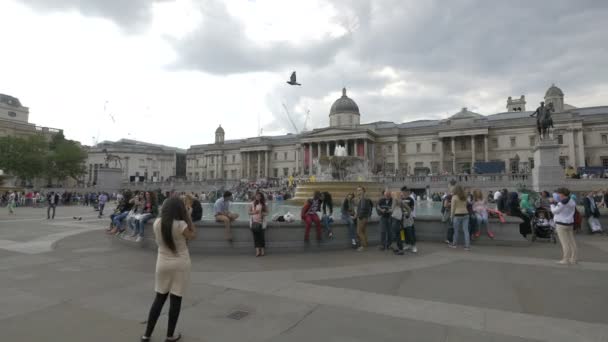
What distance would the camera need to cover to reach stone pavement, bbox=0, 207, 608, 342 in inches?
160

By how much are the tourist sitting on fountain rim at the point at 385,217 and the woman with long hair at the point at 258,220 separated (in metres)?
3.28

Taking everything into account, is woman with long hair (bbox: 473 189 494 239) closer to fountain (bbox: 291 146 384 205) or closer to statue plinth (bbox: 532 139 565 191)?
fountain (bbox: 291 146 384 205)

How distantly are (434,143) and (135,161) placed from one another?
80.9 m

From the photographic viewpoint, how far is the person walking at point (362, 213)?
9.38 m

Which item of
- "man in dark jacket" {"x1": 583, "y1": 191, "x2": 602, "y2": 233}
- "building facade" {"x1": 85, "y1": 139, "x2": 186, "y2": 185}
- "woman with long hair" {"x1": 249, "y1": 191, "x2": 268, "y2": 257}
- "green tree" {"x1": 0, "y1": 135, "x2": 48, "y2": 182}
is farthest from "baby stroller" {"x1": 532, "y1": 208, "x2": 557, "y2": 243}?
"building facade" {"x1": 85, "y1": 139, "x2": 186, "y2": 185}

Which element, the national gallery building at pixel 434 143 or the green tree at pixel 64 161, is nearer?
the green tree at pixel 64 161

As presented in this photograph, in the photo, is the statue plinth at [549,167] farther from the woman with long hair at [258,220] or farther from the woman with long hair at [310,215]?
the woman with long hair at [258,220]

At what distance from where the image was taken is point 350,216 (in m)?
9.93

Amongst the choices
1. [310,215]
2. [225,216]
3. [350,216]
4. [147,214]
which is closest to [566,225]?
[350,216]

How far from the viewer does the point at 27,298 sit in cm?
528

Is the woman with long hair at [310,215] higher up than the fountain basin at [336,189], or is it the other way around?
the fountain basin at [336,189]

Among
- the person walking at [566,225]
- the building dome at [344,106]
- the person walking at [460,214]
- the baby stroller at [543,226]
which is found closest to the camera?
the person walking at [566,225]

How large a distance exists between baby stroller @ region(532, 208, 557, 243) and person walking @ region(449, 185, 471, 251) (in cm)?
328

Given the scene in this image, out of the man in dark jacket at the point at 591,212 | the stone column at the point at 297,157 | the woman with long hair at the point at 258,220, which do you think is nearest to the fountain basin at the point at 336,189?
the man in dark jacket at the point at 591,212
